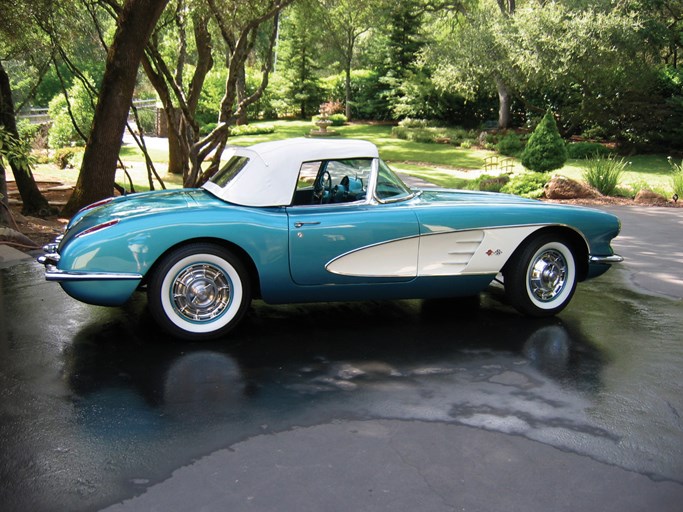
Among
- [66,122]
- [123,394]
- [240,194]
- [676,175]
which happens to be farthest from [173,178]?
[123,394]

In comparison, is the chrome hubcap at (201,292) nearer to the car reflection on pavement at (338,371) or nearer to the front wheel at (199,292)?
the front wheel at (199,292)

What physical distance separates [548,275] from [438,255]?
3.59 feet

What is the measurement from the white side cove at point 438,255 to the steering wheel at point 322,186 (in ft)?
2.45

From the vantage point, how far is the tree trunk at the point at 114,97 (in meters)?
9.84

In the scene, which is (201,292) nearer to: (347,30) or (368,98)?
(368,98)

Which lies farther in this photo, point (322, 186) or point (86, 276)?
point (322, 186)

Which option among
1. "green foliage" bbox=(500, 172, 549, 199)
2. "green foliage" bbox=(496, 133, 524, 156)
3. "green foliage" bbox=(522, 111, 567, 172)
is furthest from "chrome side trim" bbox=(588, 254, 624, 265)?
"green foliage" bbox=(496, 133, 524, 156)

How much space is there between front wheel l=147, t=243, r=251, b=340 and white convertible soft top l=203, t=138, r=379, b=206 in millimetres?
590

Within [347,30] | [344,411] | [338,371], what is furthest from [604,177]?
[347,30]

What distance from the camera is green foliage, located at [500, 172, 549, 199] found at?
45.7 ft

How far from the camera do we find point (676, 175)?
14.3 meters

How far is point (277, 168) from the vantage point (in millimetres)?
5422

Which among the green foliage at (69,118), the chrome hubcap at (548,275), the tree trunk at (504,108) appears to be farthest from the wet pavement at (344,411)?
the tree trunk at (504,108)

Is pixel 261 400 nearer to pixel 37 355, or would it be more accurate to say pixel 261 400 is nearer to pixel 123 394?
pixel 123 394
